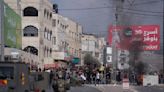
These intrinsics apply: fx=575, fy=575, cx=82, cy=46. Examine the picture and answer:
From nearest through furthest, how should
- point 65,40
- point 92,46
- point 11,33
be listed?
1. point 11,33
2. point 65,40
3. point 92,46

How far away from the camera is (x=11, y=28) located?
54.0 metres

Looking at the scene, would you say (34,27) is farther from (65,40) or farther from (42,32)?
(65,40)

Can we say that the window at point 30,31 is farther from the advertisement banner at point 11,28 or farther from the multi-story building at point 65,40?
the advertisement banner at point 11,28

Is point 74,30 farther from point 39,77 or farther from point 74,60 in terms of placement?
point 39,77

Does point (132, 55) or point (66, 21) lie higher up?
point (66, 21)

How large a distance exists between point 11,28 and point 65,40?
5166 cm

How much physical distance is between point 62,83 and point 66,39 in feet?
277

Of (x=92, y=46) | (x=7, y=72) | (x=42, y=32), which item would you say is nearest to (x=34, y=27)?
(x=42, y=32)

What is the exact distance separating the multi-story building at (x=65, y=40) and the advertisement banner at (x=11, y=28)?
24.1m

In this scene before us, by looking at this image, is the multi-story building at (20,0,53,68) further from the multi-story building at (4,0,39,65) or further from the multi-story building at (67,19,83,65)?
the multi-story building at (67,19,83,65)

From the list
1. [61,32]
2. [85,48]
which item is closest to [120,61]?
[61,32]

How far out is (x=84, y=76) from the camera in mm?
45406

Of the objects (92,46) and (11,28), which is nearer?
(11,28)

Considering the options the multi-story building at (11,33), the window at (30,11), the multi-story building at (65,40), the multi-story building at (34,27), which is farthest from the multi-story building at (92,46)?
the multi-story building at (11,33)
